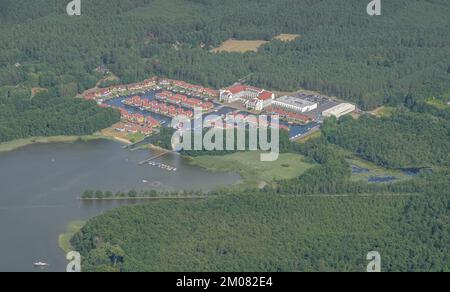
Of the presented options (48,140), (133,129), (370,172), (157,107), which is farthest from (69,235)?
(157,107)

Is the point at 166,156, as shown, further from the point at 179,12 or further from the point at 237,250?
the point at 179,12

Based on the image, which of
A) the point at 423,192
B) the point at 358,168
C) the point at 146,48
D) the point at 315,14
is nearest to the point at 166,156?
the point at 358,168

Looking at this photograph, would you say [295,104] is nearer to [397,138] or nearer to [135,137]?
[397,138]

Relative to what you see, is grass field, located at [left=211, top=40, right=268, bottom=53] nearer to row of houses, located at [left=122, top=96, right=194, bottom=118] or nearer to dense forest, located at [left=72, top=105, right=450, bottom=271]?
row of houses, located at [left=122, top=96, right=194, bottom=118]

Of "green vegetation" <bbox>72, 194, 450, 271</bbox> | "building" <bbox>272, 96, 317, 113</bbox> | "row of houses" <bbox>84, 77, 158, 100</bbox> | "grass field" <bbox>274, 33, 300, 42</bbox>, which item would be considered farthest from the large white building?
"green vegetation" <bbox>72, 194, 450, 271</bbox>

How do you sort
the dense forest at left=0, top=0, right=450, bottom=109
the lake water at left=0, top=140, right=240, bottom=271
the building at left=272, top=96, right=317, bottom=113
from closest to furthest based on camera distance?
the lake water at left=0, top=140, right=240, bottom=271 → the building at left=272, top=96, right=317, bottom=113 → the dense forest at left=0, top=0, right=450, bottom=109

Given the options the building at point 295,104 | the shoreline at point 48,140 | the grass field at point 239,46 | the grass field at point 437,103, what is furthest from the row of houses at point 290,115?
the grass field at point 239,46
